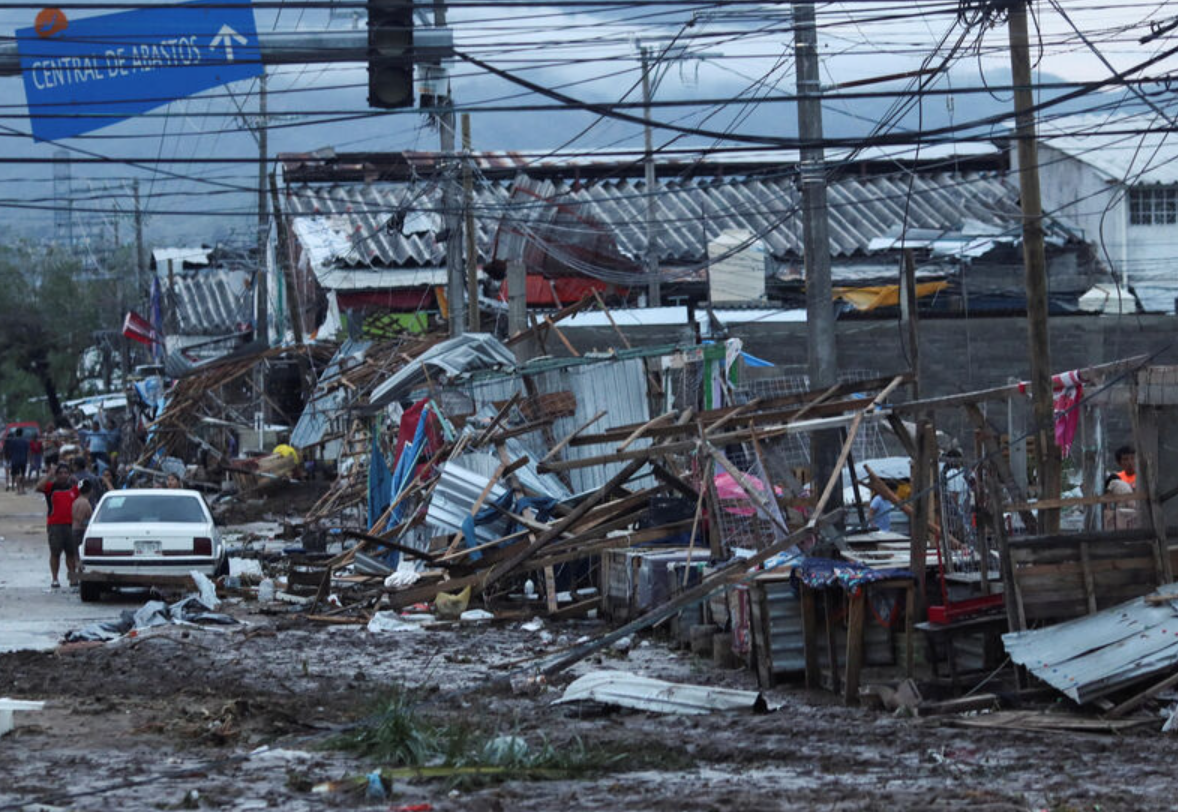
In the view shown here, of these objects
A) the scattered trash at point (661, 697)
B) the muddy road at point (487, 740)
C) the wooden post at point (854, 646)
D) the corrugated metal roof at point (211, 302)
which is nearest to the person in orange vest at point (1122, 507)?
the wooden post at point (854, 646)

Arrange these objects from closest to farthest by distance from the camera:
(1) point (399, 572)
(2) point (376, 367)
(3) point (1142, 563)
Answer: (3) point (1142, 563)
(1) point (399, 572)
(2) point (376, 367)

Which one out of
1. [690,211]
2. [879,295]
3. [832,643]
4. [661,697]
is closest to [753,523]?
[832,643]

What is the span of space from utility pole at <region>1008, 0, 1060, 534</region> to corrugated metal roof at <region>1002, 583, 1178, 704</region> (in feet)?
7.01

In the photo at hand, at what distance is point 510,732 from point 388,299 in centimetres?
3238

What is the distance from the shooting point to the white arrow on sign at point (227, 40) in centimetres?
1340

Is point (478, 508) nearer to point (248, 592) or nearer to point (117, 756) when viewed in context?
point (248, 592)

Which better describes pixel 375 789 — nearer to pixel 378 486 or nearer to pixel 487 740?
pixel 487 740

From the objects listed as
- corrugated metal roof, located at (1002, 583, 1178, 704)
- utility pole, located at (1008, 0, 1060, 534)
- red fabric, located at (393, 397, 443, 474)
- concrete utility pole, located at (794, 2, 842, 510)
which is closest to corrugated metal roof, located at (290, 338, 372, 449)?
red fabric, located at (393, 397, 443, 474)

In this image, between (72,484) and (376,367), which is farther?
(376,367)

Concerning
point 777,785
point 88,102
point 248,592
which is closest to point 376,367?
point 248,592

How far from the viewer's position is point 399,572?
66.7ft

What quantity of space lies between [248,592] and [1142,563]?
12786 mm

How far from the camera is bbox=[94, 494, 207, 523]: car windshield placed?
22266mm

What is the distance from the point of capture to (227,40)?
13562 millimetres
